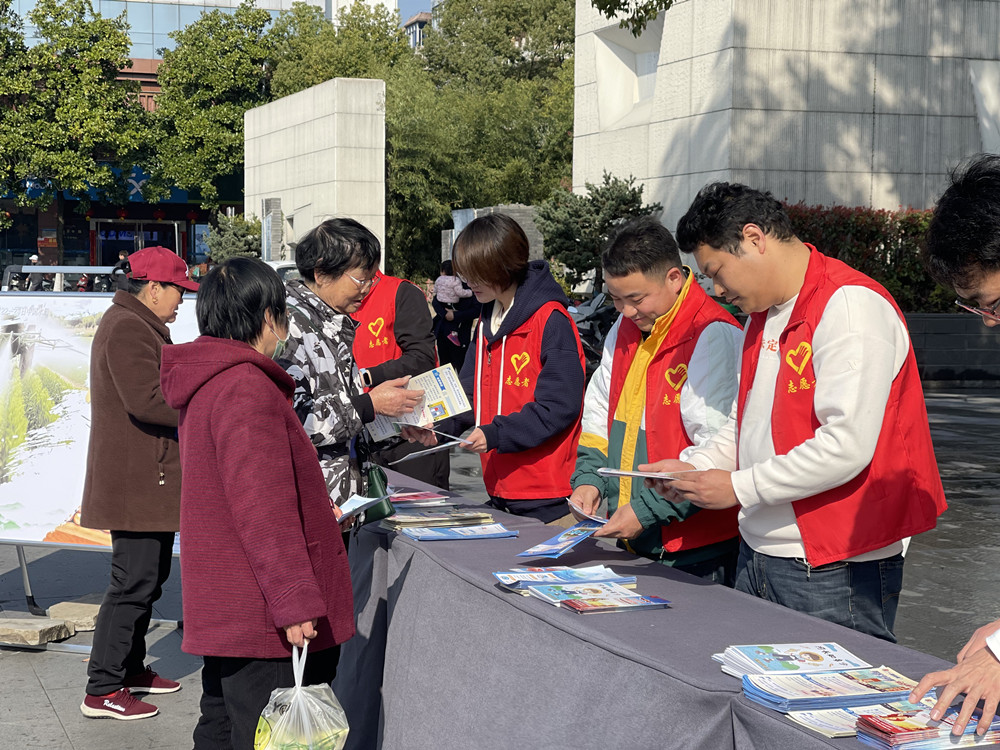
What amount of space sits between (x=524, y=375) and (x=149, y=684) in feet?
7.31

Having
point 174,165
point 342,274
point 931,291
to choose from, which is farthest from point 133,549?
point 174,165

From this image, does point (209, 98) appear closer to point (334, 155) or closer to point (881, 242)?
point (334, 155)

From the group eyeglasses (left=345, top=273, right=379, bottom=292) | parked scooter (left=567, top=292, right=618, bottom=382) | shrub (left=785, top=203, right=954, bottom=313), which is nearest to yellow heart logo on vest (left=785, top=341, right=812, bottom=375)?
eyeglasses (left=345, top=273, right=379, bottom=292)

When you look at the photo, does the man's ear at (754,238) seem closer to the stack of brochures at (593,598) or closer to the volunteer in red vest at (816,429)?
the volunteer in red vest at (816,429)

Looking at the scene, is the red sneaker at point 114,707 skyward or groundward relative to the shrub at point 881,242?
groundward

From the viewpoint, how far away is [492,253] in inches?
155

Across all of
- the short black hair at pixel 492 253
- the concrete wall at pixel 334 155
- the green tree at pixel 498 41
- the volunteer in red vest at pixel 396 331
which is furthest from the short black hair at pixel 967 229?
the green tree at pixel 498 41

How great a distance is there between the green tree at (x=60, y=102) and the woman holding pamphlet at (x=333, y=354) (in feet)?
132

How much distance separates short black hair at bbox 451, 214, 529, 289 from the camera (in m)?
3.94

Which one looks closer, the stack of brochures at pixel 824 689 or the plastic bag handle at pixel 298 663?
the stack of brochures at pixel 824 689

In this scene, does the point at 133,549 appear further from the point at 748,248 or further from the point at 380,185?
the point at 380,185

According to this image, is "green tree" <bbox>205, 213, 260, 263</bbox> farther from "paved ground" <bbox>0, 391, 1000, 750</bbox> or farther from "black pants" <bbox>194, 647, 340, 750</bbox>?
"black pants" <bbox>194, 647, 340, 750</bbox>

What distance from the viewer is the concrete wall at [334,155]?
103ft

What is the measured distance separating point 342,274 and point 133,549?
172cm
